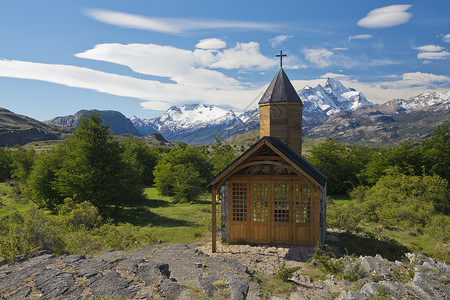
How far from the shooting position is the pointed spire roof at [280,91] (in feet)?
54.9

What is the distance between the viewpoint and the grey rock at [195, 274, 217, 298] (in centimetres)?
776

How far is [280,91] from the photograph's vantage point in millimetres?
17000

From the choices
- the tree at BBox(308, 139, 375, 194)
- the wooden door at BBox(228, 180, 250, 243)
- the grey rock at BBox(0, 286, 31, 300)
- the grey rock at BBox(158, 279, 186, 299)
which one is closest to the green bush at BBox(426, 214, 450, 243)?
the wooden door at BBox(228, 180, 250, 243)

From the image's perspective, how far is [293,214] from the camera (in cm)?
1369

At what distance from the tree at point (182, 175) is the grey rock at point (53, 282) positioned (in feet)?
81.6

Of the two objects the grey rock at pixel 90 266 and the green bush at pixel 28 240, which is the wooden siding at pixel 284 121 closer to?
the grey rock at pixel 90 266

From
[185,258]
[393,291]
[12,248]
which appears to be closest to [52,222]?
[12,248]

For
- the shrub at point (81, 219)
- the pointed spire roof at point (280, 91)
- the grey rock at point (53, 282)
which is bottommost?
the shrub at point (81, 219)

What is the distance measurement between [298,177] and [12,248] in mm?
12174

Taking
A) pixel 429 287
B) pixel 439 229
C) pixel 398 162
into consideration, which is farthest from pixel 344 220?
pixel 398 162

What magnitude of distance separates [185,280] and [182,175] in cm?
2682

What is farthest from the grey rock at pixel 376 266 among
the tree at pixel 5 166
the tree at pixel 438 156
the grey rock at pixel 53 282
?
the tree at pixel 5 166

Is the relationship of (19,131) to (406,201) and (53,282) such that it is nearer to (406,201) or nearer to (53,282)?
(53,282)

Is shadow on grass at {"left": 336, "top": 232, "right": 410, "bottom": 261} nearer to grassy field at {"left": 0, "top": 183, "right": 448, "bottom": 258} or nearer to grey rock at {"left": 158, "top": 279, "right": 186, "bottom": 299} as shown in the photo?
grassy field at {"left": 0, "top": 183, "right": 448, "bottom": 258}
